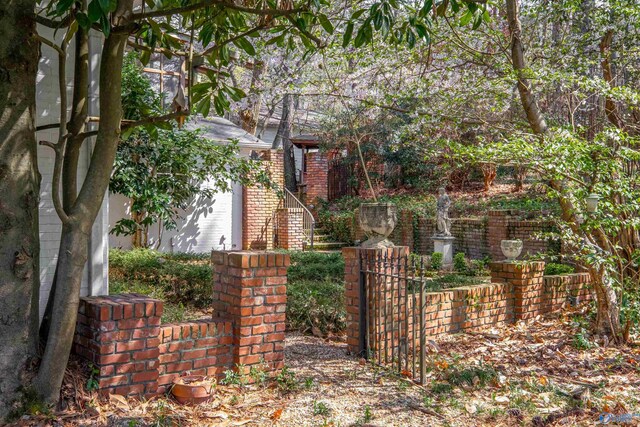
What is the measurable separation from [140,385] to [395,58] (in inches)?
263

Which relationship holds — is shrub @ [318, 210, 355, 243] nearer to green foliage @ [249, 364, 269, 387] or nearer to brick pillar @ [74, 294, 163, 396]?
green foliage @ [249, 364, 269, 387]

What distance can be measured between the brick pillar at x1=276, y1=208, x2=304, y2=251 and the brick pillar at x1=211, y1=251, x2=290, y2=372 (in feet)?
37.9

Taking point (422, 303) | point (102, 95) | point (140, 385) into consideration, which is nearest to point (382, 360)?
point (422, 303)

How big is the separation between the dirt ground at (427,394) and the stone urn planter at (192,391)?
5 centimetres

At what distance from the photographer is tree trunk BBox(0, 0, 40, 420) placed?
3.38 metres

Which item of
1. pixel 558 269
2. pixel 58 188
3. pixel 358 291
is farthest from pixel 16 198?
pixel 558 269

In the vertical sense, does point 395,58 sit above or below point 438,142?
above

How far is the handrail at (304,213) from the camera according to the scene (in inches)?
675

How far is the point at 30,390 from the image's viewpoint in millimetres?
3406

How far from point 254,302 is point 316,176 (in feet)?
57.4

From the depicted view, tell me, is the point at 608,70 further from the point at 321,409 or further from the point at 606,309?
the point at 321,409

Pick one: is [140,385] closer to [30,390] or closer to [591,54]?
[30,390]

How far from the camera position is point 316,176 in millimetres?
21734

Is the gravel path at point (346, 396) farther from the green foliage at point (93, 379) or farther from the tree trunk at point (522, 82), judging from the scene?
Answer: the tree trunk at point (522, 82)
